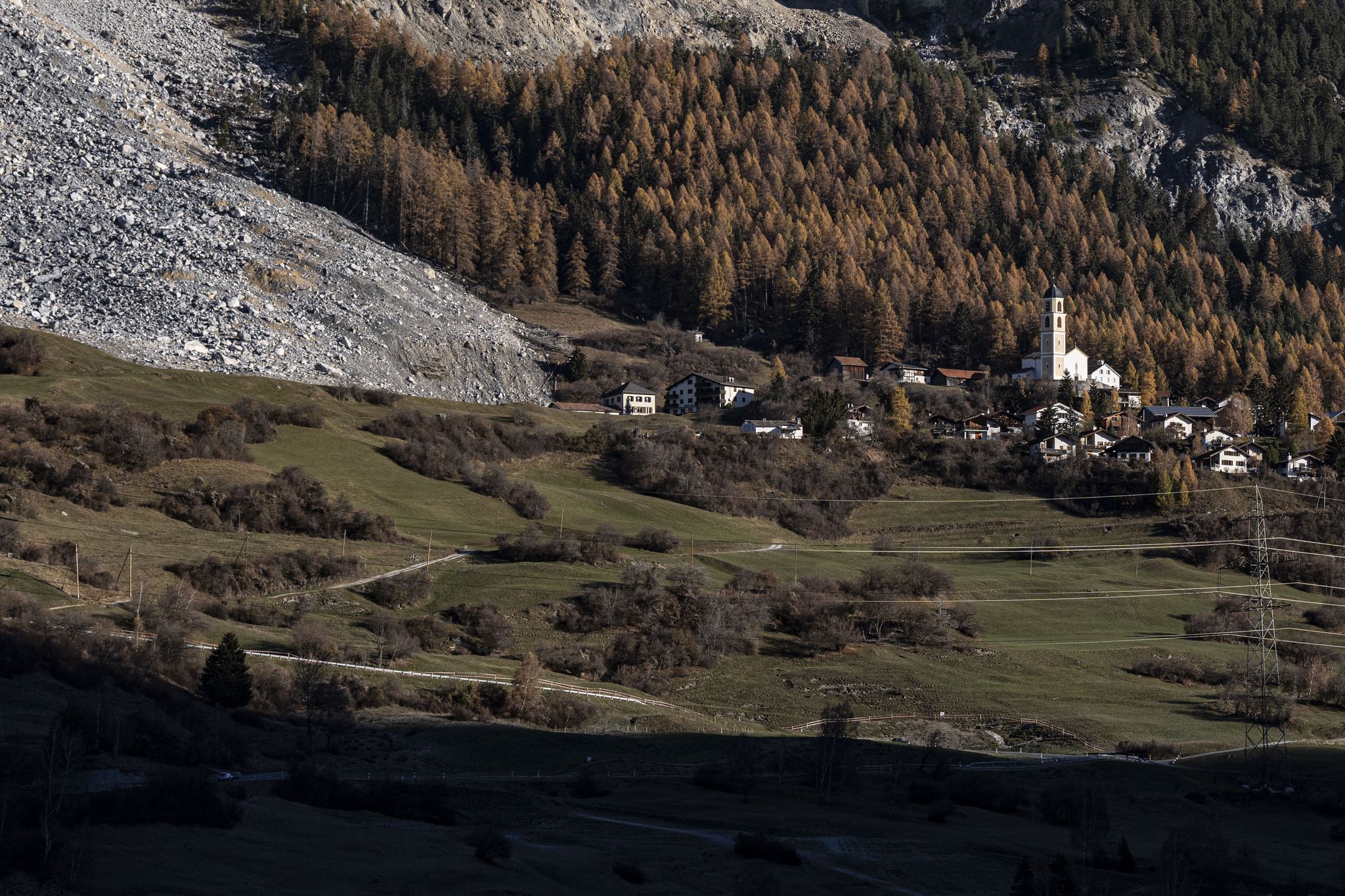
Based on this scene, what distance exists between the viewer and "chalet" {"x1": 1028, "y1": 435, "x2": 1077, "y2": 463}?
384 ft

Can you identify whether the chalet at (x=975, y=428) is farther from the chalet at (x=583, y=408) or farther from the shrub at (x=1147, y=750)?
the shrub at (x=1147, y=750)

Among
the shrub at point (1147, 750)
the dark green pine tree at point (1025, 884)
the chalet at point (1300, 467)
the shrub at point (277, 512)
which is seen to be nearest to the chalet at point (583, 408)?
the shrub at point (277, 512)

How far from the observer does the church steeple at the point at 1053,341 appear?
14600 cm

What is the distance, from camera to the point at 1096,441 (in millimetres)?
122875

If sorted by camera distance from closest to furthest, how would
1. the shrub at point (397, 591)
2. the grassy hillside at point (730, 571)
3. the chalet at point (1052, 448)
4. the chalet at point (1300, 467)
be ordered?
the grassy hillside at point (730, 571)
the shrub at point (397, 591)
the chalet at point (1052, 448)
the chalet at point (1300, 467)

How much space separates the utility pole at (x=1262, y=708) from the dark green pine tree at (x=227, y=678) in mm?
33448

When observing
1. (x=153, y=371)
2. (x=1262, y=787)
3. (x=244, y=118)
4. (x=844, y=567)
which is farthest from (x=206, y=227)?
(x=1262, y=787)

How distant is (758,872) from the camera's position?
97.9 feet

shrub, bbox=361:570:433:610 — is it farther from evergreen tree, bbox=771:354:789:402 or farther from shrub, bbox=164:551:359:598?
evergreen tree, bbox=771:354:789:402

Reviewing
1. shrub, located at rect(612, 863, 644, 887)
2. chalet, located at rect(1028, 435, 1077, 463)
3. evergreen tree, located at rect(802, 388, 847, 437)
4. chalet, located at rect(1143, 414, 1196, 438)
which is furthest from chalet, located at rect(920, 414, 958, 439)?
shrub, located at rect(612, 863, 644, 887)

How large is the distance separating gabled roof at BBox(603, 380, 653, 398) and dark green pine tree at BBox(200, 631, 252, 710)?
8328 cm

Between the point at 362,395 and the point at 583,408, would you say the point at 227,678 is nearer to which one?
the point at 362,395

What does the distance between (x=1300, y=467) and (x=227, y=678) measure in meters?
98.5

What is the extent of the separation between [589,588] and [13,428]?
1419 inches
